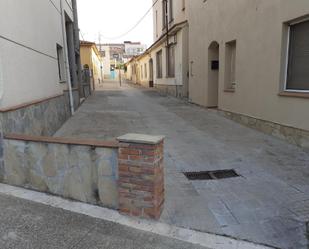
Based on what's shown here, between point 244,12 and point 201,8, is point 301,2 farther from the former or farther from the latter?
point 201,8

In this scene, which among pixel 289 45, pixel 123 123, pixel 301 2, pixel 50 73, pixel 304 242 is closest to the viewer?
pixel 304 242

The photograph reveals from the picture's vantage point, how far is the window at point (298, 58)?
6145mm

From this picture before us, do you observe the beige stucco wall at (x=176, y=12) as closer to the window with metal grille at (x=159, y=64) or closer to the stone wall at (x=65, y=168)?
the window with metal grille at (x=159, y=64)

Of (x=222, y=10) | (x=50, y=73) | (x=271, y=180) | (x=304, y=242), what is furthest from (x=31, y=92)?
(x=222, y=10)

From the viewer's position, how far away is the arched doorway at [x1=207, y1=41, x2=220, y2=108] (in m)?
11.7

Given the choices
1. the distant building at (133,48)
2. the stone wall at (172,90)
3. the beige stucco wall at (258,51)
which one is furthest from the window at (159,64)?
the distant building at (133,48)

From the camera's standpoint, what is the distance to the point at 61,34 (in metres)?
10.3

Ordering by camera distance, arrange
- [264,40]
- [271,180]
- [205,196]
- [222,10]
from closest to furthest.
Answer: [205,196], [271,180], [264,40], [222,10]

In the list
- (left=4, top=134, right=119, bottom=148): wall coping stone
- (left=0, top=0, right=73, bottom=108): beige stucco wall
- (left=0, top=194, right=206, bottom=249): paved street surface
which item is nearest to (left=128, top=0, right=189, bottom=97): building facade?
(left=0, top=0, right=73, bottom=108): beige stucco wall

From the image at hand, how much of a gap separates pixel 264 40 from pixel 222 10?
10.3 feet

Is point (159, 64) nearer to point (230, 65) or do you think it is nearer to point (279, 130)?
point (230, 65)

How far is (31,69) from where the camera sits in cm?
631

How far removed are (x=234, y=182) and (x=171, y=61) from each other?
14.9 m

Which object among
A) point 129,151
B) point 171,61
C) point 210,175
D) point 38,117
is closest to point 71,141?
point 129,151
